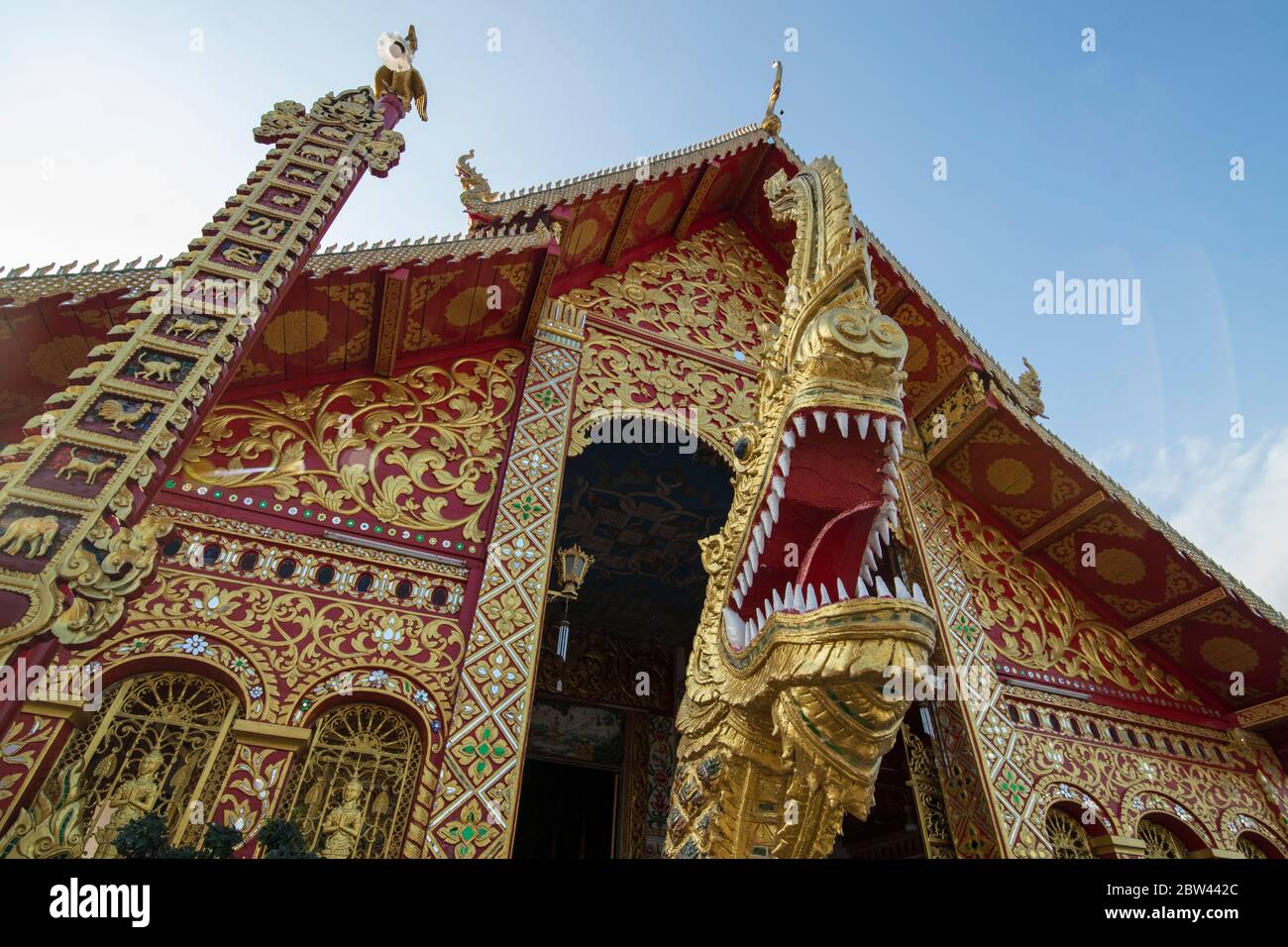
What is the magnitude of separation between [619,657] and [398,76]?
6440 millimetres

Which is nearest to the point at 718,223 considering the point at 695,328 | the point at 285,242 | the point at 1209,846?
the point at 695,328

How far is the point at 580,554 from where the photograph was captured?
5570 mm

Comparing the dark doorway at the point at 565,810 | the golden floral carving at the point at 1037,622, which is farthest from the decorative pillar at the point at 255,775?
the golden floral carving at the point at 1037,622

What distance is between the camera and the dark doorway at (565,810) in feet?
26.6

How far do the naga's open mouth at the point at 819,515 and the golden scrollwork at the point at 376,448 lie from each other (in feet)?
7.10

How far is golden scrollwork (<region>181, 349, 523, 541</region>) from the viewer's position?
14.2 feet

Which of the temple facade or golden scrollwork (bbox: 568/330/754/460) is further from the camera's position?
golden scrollwork (bbox: 568/330/754/460)

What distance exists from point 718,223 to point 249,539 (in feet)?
19.4

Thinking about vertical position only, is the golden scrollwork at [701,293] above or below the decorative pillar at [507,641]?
above

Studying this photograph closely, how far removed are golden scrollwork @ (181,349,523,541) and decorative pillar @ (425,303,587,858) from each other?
0.21m

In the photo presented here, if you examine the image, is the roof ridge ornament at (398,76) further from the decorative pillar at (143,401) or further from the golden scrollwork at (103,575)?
the golden scrollwork at (103,575)

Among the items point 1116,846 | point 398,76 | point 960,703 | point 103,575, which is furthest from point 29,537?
point 1116,846

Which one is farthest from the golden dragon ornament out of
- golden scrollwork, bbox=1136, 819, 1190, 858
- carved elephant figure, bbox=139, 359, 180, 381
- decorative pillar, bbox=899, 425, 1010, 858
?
golden scrollwork, bbox=1136, 819, 1190, 858

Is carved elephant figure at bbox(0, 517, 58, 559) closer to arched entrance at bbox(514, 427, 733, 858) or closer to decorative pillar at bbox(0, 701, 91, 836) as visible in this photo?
decorative pillar at bbox(0, 701, 91, 836)
